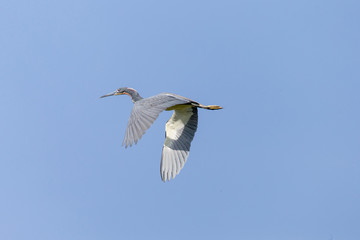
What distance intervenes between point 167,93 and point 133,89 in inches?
63.0

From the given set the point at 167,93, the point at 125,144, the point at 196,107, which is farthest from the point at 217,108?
the point at 125,144

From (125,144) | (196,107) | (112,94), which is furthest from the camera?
(112,94)

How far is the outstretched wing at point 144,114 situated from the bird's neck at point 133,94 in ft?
5.25

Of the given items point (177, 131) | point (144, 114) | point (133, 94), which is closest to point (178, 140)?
point (177, 131)

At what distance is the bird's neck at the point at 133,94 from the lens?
14.7 m

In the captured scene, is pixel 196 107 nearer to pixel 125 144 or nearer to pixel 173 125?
pixel 173 125

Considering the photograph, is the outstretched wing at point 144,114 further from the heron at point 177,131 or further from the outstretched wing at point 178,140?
the outstretched wing at point 178,140

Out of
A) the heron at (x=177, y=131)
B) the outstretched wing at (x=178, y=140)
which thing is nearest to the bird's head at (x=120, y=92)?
the heron at (x=177, y=131)

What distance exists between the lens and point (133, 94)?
48.9ft

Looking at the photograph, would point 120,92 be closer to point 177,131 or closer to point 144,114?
point 177,131

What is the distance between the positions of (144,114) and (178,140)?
3185 mm

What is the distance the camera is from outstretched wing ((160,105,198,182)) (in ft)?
48.1

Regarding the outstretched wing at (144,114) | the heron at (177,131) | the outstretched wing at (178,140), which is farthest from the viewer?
the outstretched wing at (178,140)

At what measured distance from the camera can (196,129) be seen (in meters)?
14.9
